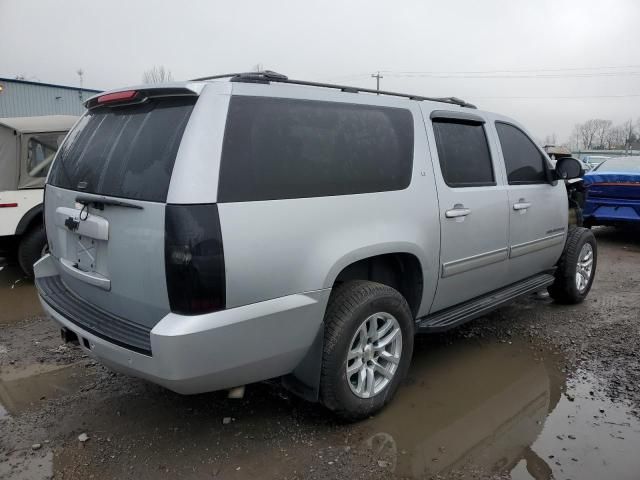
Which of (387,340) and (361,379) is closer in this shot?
(361,379)

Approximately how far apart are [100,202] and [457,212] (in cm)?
220

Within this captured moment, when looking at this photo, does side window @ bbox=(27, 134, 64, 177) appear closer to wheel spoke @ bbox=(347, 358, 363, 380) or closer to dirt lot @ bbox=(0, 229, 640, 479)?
dirt lot @ bbox=(0, 229, 640, 479)

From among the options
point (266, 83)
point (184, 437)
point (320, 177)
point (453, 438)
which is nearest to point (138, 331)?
point (184, 437)

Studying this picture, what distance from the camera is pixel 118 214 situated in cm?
247

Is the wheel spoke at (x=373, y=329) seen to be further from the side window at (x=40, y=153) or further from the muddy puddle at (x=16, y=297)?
the side window at (x=40, y=153)

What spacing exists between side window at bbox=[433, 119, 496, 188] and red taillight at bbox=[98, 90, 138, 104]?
1.95m

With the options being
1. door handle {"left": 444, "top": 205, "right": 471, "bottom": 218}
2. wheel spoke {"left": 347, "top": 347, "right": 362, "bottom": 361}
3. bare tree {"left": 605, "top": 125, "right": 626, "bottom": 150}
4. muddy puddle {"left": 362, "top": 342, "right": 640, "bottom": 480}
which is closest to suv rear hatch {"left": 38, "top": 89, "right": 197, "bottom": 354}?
wheel spoke {"left": 347, "top": 347, "right": 362, "bottom": 361}

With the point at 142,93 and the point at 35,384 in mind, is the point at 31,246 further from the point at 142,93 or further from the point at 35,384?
the point at 142,93

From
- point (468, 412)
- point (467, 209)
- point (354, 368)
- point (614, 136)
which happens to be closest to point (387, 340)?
point (354, 368)

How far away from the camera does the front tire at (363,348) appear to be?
107 inches

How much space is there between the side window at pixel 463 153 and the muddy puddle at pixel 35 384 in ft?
9.64

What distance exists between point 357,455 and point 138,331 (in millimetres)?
1308

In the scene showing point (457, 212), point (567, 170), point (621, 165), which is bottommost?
point (621, 165)

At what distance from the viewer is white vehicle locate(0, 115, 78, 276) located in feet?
18.7
